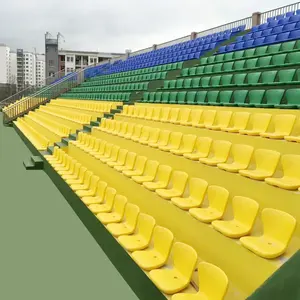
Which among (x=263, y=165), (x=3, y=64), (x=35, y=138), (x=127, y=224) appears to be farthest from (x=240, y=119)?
(x=3, y=64)

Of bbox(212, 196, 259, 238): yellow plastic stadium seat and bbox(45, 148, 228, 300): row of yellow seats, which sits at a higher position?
bbox(212, 196, 259, 238): yellow plastic stadium seat

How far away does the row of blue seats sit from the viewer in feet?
18.8

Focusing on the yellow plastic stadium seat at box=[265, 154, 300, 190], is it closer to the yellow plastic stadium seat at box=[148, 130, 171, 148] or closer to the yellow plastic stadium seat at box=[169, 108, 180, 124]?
the yellow plastic stadium seat at box=[148, 130, 171, 148]

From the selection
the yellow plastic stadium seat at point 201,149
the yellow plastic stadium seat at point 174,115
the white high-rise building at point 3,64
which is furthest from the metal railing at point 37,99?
the white high-rise building at point 3,64

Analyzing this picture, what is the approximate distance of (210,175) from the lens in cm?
285

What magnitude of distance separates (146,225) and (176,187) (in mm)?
494

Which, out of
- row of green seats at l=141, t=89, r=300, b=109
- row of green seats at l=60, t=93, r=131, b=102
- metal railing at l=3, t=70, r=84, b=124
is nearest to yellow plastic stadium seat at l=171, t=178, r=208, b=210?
row of green seats at l=141, t=89, r=300, b=109

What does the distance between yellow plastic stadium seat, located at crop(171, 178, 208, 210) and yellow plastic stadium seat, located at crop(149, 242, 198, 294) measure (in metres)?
0.46

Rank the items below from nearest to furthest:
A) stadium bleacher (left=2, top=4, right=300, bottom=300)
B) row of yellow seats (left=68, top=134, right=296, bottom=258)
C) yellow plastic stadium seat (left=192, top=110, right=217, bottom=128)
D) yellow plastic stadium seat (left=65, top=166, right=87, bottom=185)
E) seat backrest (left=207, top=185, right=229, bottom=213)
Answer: row of yellow seats (left=68, top=134, right=296, bottom=258) → stadium bleacher (left=2, top=4, right=300, bottom=300) → seat backrest (left=207, top=185, right=229, bottom=213) → yellow plastic stadium seat (left=192, top=110, right=217, bottom=128) → yellow plastic stadium seat (left=65, top=166, right=87, bottom=185)

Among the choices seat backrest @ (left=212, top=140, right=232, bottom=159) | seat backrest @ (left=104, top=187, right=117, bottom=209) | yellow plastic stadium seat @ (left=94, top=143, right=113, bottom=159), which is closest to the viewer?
seat backrest @ (left=212, top=140, right=232, bottom=159)

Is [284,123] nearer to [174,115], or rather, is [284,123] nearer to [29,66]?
[174,115]

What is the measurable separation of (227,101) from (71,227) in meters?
2.39

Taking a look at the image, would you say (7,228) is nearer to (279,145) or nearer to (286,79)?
(279,145)

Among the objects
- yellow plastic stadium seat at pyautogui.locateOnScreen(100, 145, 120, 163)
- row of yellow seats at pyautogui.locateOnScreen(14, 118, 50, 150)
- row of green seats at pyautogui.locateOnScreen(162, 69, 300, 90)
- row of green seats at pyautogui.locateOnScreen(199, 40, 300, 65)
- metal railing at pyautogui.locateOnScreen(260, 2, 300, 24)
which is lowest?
row of yellow seats at pyautogui.locateOnScreen(14, 118, 50, 150)
